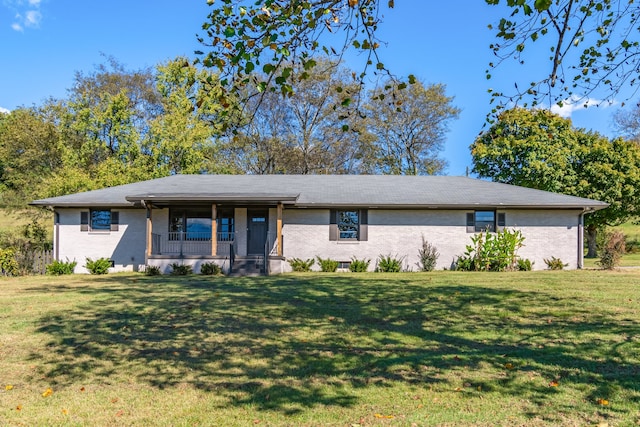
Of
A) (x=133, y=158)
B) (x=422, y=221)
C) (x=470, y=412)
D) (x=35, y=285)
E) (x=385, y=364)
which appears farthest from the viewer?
(x=133, y=158)

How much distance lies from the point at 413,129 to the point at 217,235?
23544 mm

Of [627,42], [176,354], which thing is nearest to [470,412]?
[176,354]

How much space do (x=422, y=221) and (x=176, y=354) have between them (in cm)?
1462

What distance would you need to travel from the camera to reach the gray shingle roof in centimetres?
1908

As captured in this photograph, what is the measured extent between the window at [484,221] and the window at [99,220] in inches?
564

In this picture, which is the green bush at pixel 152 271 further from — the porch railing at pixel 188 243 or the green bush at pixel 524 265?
the green bush at pixel 524 265

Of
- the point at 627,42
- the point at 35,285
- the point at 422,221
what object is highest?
the point at 627,42

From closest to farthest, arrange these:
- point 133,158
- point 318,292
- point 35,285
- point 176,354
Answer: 1. point 176,354
2. point 318,292
3. point 35,285
4. point 133,158

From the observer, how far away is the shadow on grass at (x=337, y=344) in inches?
215

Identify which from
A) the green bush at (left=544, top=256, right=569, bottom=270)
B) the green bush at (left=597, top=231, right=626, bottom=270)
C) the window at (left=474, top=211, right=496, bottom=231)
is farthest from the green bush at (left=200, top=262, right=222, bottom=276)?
the green bush at (left=597, top=231, right=626, bottom=270)

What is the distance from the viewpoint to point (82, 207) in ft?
65.6

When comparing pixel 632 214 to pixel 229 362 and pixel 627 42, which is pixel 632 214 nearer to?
pixel 627 42

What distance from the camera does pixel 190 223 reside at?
20484 mm

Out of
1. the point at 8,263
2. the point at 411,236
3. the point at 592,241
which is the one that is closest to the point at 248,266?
the point at 411,236
